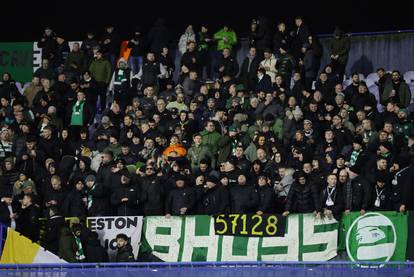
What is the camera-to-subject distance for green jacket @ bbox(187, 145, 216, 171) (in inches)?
Result: 877

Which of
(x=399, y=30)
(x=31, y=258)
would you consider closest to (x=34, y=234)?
(x=31, y=258)

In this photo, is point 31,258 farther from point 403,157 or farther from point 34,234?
point 403,157

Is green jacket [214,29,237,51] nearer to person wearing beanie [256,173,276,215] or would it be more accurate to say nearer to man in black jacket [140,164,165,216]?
man in black jacket [140,164,165,216]

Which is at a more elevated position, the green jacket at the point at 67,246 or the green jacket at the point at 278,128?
the green jacket at the point at 278,128

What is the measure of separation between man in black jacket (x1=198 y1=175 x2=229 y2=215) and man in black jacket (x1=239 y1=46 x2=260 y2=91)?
495cm

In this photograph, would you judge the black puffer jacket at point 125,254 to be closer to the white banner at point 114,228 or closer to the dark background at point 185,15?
the white banner at point 114,228

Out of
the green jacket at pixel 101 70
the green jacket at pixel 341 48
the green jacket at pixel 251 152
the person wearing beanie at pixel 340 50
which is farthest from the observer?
the green jacket at pixel 101 70

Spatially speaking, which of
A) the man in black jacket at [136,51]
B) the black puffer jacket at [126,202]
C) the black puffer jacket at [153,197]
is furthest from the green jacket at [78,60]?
the black puffer jacket at [153,197]

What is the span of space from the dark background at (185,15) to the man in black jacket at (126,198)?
826 centimetres

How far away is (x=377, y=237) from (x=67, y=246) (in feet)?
16.9

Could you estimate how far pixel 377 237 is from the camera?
19297 mm

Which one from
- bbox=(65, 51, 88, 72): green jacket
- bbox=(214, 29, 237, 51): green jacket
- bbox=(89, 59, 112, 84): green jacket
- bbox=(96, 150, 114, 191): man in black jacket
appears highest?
bbox=(214, 29, 237, 51): green jacket

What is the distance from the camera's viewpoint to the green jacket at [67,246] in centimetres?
2008

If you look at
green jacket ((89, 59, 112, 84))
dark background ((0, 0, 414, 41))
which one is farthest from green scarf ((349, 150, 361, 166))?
green jacket ((89, 59, 112, 84))
